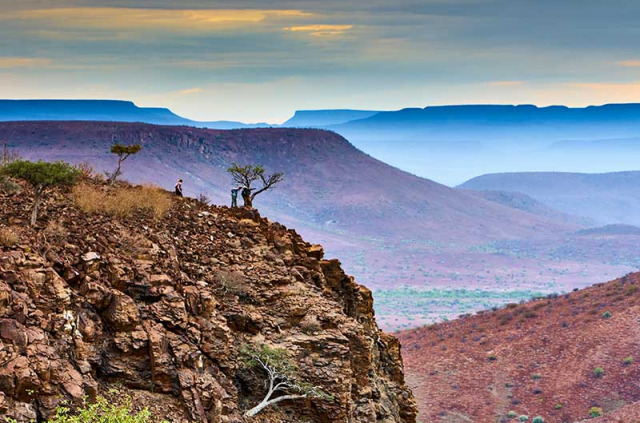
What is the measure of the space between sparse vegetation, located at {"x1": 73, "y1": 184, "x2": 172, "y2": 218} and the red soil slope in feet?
116

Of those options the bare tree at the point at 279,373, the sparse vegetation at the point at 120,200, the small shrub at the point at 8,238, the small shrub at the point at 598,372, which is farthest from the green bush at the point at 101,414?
the small shrub at the point at 598,372

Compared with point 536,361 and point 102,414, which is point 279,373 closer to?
point 102,414

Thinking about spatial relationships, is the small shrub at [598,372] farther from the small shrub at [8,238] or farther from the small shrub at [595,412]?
the small shrub at [8,238]

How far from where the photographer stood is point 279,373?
20.6 meters

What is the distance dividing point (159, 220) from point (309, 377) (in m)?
5.30

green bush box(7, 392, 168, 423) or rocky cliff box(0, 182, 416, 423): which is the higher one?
rocky cliff box(0, 182, 416, 423)

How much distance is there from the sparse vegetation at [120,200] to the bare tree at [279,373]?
4.52 metres

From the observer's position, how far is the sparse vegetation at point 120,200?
2233 centimetres

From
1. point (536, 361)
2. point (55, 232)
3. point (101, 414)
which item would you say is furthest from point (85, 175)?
point (536, 361)

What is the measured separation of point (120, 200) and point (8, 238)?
14.5 ft

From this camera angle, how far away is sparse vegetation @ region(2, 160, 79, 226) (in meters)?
23.0

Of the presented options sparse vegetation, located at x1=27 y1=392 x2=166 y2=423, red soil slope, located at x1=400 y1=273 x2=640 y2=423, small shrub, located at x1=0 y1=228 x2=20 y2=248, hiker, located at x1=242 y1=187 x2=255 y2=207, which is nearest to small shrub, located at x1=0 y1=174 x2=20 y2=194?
small shrub, located at x1=0 y1=228 x2=20 y2=248

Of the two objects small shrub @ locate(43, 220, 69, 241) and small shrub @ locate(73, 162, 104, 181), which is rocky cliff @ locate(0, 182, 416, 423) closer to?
small shrub @ locate(43, 220, 69, 241)

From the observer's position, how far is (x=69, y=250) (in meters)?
19.5
